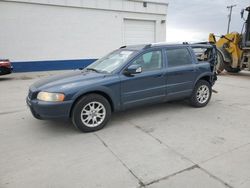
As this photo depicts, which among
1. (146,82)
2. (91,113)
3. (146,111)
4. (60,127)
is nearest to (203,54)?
(146,111)

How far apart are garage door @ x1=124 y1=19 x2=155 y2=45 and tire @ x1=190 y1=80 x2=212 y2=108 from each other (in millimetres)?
11809

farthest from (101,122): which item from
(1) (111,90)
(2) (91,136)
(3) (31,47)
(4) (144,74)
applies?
(3) (31,47)

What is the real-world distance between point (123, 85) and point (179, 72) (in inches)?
58.3

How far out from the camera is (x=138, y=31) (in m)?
17.0

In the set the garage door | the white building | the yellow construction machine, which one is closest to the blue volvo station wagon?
the yellow construction machine

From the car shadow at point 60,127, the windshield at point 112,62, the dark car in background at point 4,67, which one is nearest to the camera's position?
the car shadow at point 60,127

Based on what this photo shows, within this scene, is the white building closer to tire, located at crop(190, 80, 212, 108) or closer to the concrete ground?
the concrete ground

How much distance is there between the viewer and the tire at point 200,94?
213 inches

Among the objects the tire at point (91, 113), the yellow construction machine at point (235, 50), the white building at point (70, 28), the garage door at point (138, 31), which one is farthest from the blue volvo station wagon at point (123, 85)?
the garage door at point (138, 31)

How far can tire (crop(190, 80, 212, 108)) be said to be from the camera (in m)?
5.41

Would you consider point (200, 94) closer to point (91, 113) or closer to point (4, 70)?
point (91, 113)

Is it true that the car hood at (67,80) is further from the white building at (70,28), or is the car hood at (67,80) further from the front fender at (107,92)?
the white building at (70,28)

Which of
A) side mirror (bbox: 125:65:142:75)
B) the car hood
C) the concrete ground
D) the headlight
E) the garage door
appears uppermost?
the garage door

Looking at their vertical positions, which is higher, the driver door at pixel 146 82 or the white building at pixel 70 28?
the white building at pixel 70 28
